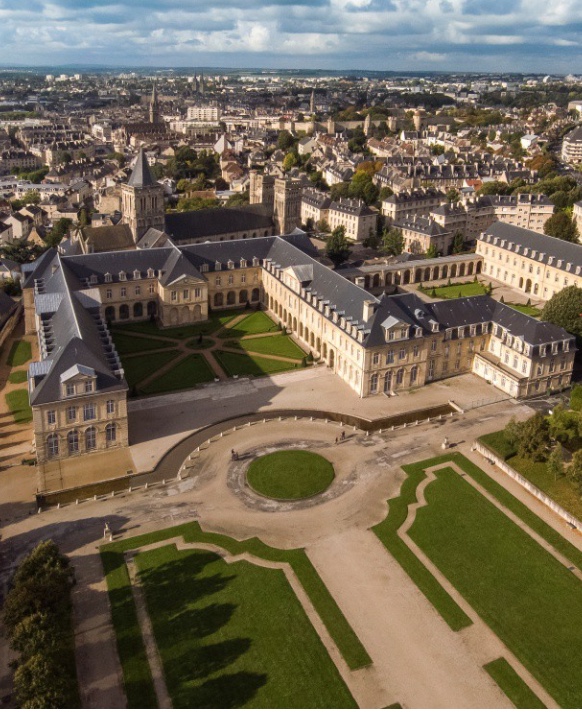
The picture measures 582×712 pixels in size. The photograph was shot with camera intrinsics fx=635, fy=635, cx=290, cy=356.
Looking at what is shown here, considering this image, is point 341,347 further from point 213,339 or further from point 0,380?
point 0,380

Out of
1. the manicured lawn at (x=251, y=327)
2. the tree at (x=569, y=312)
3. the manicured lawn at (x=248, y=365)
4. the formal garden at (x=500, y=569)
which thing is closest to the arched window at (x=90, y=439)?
the manicured lawn at (x=248, y=365)

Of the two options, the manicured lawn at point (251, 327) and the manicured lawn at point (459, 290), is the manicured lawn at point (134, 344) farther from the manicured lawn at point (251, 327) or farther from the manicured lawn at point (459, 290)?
the manicured lawn at point (459, 290)

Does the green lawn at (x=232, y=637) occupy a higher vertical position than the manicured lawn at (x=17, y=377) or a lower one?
lower

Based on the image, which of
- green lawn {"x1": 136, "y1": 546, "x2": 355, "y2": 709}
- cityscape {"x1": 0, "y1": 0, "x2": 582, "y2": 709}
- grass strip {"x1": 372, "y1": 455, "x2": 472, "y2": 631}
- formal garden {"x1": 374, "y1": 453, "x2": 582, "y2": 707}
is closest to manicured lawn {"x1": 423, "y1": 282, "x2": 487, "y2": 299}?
cityscape {"x1": 0, "y1": 0, "x2": 582, "y2": 709}

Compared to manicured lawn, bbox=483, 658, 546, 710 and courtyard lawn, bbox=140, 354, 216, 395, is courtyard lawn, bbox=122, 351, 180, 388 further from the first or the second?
manicured lawn, bbox=483, 658, 546, 710

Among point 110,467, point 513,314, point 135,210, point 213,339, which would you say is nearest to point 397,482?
point 110,467
